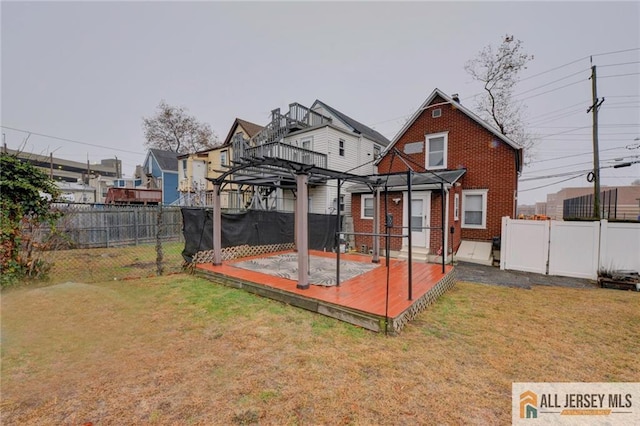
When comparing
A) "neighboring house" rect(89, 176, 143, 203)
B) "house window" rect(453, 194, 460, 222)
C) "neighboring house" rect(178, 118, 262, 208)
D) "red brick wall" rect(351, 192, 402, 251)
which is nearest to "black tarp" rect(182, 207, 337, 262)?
"red brick wall" rect(351, 192, 402, 251)

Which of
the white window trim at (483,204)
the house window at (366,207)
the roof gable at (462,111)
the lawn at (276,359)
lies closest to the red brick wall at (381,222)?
the house window at (366,207)

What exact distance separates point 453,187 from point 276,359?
30.3ft

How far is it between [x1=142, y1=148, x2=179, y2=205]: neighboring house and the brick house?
20.7m

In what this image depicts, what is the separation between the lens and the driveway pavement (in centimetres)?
672

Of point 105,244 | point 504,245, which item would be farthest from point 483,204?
point 105,244

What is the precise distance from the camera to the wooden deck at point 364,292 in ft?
13.0

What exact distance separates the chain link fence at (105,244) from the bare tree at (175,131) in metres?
20.6

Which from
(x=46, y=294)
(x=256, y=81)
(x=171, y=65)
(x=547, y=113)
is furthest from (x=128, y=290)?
(x=547, y=113)

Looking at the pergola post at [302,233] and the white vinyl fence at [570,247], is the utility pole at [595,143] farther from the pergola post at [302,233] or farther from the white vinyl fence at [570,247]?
the pergola post at [302,233]

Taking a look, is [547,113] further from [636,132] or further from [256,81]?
[256,81]

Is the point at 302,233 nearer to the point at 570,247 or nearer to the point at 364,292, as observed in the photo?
the point at 364,292

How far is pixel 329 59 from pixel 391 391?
19442 millimetres

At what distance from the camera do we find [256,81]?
20.7 meters

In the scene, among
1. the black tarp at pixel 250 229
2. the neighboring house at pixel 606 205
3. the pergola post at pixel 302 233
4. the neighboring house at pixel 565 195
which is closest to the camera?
the pergola post at pixel 302 233
